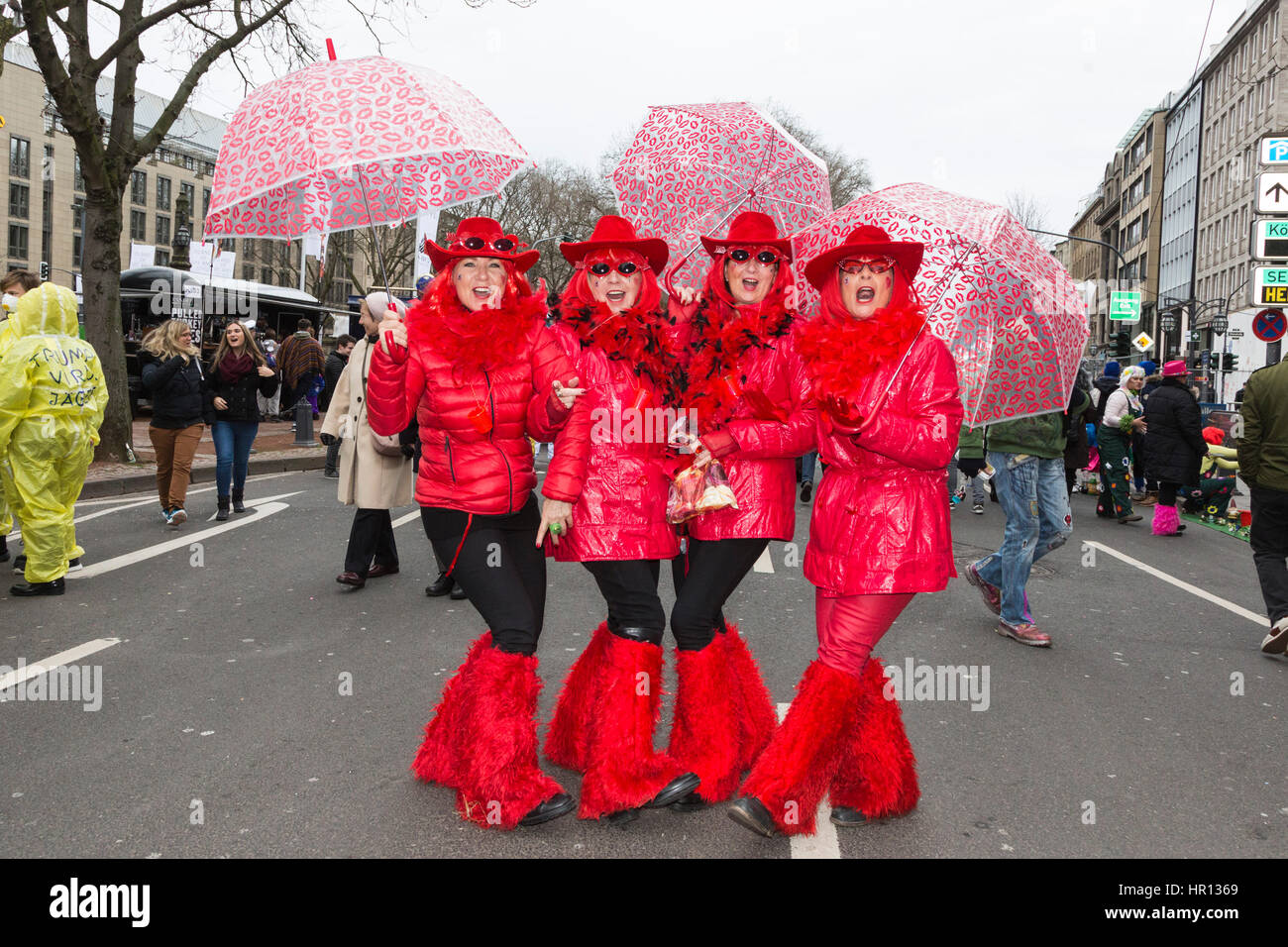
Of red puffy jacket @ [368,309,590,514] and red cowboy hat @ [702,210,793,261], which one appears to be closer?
red puffy jacket @ [368,309,590,514]

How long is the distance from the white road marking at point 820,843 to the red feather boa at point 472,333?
1.83m

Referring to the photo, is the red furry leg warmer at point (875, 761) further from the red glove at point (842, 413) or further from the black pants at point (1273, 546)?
the black pants at point (1273, 546)

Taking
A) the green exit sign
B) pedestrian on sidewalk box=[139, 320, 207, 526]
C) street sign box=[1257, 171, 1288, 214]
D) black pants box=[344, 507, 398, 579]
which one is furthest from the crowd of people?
the green exit sign

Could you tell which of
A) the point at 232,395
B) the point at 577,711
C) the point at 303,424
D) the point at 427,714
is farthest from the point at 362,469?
the point at 303,424

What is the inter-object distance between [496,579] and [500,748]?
55 centimetres

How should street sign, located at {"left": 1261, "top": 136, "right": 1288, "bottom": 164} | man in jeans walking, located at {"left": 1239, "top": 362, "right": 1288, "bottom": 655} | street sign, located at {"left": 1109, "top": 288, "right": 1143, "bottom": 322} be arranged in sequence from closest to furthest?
man in jeans walking, located at {"left": 1239, "top": 362, "right": 1288, "bottom": 655}, street sign, located at {"left": 1261, "top": 136, "right": 1288, "bottom": 164}, street sign, located at {"left": 1109, "top": 288, "right": 1143, "bottom": 322}

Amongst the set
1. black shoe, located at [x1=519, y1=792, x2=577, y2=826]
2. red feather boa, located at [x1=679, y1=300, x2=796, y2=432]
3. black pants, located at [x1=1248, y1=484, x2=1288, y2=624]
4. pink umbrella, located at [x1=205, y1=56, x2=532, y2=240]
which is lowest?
black shoe, located at [x1=519, y1=792, x2=577, y2=826]

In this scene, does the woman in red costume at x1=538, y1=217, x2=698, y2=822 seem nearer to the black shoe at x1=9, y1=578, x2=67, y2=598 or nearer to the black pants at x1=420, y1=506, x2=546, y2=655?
the black pants at x1=420, y1=506, x2=546, y2=655

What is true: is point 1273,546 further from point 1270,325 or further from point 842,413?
point 1270,325

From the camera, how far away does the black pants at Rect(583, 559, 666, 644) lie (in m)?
3.61

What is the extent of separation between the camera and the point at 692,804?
11.9 feet

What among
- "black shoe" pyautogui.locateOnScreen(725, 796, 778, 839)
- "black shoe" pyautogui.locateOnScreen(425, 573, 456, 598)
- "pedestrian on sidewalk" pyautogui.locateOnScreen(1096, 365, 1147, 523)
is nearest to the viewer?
"black shoe" pyautogui.locateOnScreen(725, 796, 778, 839)

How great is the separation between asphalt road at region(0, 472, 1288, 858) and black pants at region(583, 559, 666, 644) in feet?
2.13
